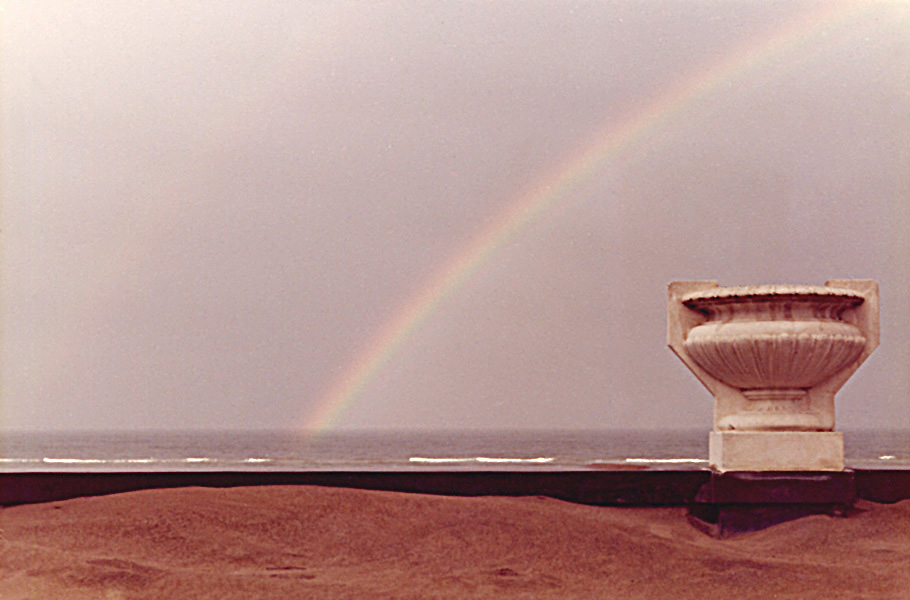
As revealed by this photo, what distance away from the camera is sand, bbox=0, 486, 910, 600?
15.2 feet

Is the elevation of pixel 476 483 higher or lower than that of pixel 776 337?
lower

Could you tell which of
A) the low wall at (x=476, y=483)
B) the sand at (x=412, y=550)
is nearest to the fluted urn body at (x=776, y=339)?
the low wall at (x=476, y=483)

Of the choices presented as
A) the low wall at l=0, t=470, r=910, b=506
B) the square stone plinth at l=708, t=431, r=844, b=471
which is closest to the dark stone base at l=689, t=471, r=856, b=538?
the square stone plinth at l=708, t=431, r=844, b=471

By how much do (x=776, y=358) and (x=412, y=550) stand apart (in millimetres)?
2896

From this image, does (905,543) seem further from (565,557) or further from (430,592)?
(430,592)

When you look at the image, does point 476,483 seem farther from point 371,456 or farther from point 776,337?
point 371,456

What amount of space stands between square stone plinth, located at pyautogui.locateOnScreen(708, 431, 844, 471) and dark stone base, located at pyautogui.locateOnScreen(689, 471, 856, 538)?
0.06m

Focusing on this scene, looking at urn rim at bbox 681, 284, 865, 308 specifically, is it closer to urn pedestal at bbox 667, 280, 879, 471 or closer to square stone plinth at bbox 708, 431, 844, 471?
urn pedestal at bbox 667, 280, 879, 471

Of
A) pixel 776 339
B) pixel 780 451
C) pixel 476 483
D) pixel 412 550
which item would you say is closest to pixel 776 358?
pixel 776 339

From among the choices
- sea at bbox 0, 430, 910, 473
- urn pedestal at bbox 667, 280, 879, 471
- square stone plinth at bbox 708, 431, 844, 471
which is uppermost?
urn pedestal at bbox 667, 280, 879, 471

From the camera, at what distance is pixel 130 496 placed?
6645mm

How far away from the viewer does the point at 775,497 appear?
6.47 meters

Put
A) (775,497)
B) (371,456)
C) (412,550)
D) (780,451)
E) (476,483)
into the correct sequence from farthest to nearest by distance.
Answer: (371,456) → (476,483) → (780,451) → (775,497) → (412,550)

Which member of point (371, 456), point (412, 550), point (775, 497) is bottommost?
point (371, 456)
